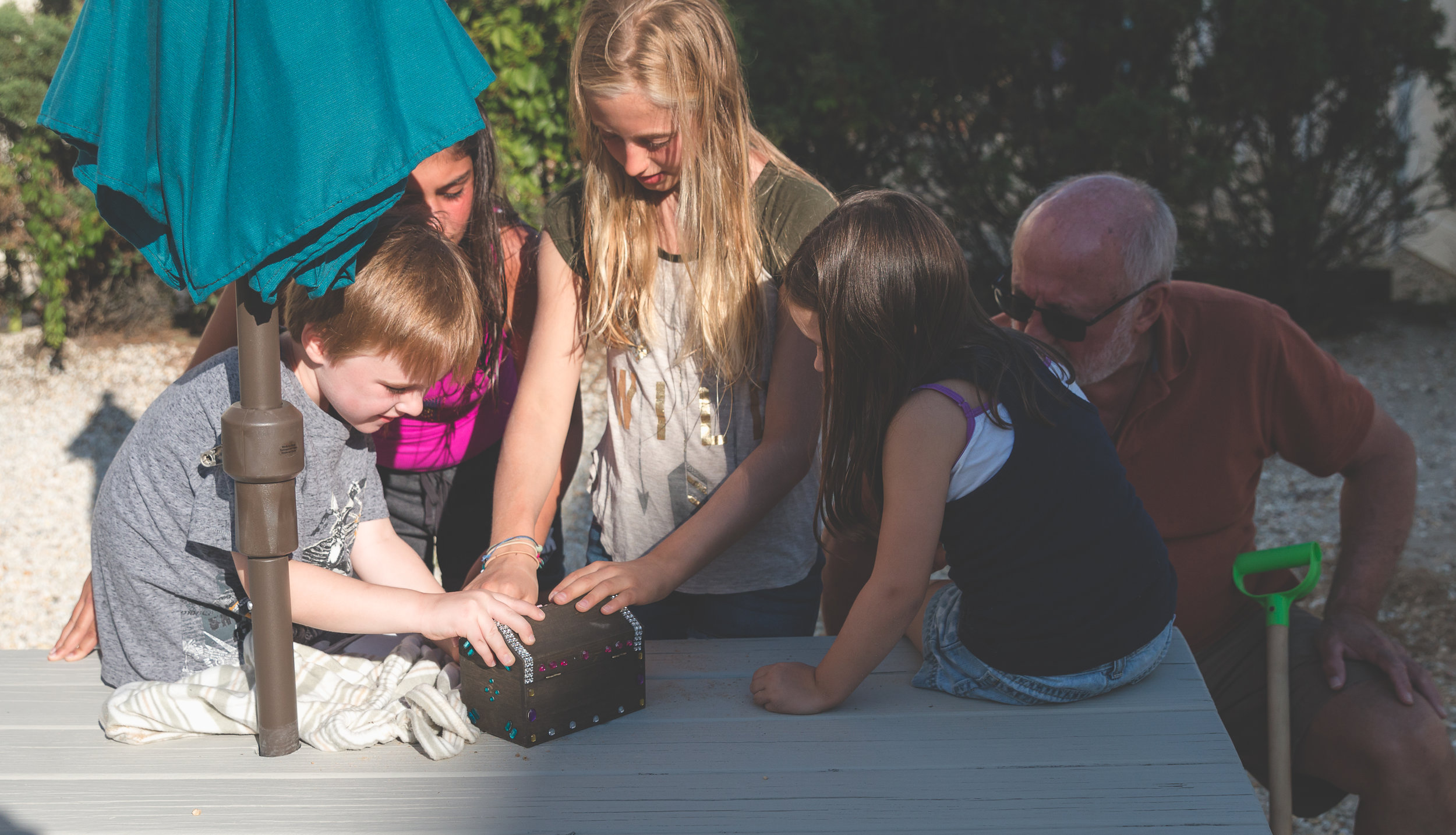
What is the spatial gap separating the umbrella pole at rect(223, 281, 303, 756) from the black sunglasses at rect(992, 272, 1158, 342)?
155 cm

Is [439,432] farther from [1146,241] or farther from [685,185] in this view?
[1146,241]

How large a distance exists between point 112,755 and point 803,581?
4.24 feet

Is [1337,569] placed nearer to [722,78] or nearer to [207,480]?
[722,78]

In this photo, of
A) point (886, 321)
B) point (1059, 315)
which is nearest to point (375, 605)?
point (886, 321)

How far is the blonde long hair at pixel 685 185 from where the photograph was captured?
1.92 m

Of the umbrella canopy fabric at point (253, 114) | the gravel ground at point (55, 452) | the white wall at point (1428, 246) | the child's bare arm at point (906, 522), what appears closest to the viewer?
the umbrella canopy fabric at point (253, 114)

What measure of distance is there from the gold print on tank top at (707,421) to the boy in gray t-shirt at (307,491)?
46 cm

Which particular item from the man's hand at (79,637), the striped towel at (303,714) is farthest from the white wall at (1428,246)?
the man's hand at (79,637)

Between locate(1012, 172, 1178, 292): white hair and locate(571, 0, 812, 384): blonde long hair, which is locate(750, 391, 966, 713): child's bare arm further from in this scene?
locate(1012, 172, 1178, 292): white hair

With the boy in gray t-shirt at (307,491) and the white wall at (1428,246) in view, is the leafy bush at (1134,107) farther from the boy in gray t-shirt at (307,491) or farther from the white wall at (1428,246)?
the boy in gray t-shirt at (307,491)

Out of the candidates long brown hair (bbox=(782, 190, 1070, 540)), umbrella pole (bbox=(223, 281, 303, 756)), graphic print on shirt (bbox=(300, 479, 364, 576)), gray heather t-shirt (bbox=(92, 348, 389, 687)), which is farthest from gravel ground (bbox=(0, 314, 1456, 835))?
umbrella pole (bbox=(223, 281, 303, 756))

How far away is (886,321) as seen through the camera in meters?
1.71

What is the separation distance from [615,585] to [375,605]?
1.30 ft

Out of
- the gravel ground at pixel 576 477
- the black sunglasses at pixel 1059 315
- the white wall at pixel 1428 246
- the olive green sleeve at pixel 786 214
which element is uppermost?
the olive green sleeve at pixel 786 214
